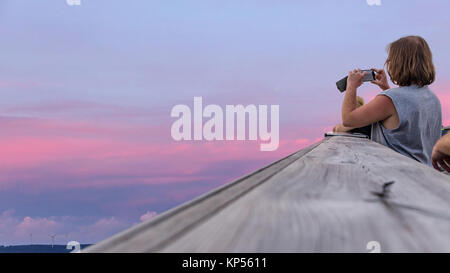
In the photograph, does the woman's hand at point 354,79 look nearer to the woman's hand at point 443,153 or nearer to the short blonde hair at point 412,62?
the short blonde hair at point 412,62

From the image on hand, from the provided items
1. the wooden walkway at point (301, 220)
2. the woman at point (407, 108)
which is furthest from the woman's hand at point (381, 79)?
the wooden walkway at point (301, 220)

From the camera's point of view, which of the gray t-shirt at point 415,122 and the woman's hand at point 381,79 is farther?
the woman's hand at point 381,79

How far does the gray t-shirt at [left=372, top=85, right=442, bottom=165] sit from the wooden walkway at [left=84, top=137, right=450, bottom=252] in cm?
193

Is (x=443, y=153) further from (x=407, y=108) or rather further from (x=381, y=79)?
(x=381, y=79)

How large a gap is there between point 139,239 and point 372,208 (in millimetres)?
345

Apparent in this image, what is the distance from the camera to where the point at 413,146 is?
2646 millimetres

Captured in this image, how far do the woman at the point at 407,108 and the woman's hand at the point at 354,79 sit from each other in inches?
10.7

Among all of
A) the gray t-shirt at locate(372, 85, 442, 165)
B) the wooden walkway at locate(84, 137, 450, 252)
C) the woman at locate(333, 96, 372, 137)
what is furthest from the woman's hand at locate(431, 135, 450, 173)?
the woman at locate(333, 96, 372, 137)

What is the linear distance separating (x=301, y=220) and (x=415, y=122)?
2383 millimetres

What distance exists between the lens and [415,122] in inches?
101

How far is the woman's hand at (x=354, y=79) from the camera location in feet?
9.75

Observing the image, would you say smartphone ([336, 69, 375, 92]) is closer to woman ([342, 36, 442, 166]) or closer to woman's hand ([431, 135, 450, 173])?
woman ([342, 36, 442, 166])

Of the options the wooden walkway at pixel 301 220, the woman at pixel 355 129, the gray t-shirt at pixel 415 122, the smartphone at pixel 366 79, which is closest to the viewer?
the wooden walkway at pixel 301 220

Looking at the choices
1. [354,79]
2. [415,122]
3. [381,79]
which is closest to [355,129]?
[381,79]
